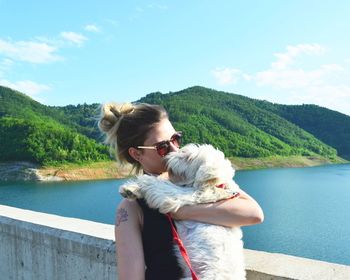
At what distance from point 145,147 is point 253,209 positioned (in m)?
0.47

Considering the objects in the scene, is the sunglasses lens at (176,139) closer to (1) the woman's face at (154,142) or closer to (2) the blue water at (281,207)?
(1) the woman's face at (154,142)

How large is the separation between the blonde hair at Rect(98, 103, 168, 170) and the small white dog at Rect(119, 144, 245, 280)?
0.20 metres

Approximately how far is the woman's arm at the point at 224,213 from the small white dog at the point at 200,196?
0.06 ft

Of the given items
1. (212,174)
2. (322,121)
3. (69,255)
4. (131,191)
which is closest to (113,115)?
(131,191)

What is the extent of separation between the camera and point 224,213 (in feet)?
4.70

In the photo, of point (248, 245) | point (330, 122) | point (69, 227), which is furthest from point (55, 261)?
point (330, 122)

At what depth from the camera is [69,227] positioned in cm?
289

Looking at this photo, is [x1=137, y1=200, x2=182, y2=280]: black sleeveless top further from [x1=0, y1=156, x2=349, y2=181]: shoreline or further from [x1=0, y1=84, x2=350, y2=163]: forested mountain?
[x1=0, y1=84, x2=350, y2=163]: forested mountain

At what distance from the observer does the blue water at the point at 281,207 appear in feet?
68.9

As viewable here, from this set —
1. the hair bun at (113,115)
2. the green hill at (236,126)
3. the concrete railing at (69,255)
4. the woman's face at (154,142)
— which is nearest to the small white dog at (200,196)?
the woman's face at (154,142)

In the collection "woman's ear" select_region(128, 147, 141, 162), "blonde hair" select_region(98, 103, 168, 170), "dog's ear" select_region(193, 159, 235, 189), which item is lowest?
→ "dog's ear" select_region(193, 159, 235, 189)

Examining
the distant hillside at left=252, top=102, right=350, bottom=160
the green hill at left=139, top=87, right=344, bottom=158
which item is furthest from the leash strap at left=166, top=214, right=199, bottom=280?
the distant hillside at left=252, top=102, right=350, bottom=160

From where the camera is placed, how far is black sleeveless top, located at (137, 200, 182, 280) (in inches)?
53.9

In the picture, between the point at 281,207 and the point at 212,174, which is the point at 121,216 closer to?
the point at 212,174
